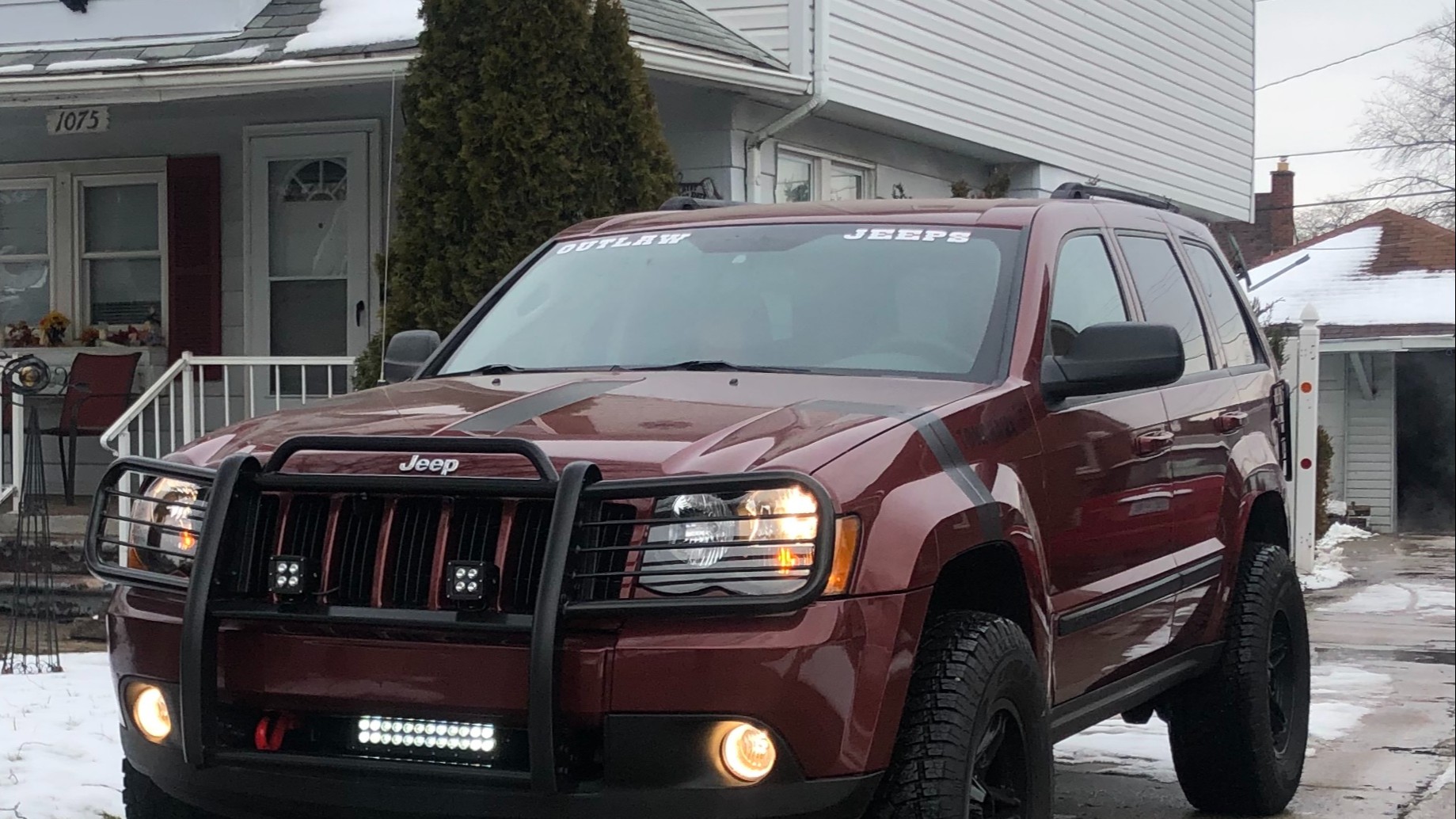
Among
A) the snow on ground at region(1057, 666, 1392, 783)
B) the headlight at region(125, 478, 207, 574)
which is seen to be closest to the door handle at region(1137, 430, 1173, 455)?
the snow on ground at region(1057, 666, 1392, 783)

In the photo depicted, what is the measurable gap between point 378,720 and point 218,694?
34 cm

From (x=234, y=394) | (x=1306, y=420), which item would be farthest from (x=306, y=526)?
(x=1306, y=420)

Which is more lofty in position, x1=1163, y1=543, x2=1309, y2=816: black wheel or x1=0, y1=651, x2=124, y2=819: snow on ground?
x1=1163, y1=543, x2=1309, y2=816: black wheel

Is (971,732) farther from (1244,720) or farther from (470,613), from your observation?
(1244,720)

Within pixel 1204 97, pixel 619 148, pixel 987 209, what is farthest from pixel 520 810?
pixel 1204 97

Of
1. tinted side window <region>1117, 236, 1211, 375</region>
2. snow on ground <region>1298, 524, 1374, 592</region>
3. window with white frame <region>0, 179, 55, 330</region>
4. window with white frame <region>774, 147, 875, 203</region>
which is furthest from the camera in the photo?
snow on ground <region>1298, 524, 1374, 592</region>

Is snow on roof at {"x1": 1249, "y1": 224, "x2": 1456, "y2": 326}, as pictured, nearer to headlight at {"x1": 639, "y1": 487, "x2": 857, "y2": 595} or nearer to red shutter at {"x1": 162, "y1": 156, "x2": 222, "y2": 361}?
headlight at {"x1": 639, "y1": 487, "x2": 857, "y2": 595}

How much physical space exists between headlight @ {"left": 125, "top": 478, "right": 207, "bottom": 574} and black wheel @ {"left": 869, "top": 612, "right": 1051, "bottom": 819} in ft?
4.93

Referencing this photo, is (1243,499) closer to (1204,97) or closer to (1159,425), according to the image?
(1159,425)

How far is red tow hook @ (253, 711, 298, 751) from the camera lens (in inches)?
136

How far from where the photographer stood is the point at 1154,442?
16.2 ft

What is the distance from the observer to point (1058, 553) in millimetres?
4250

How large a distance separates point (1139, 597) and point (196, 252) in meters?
8.98

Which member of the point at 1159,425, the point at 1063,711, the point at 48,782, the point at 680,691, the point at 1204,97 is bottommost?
the point at 48,782
